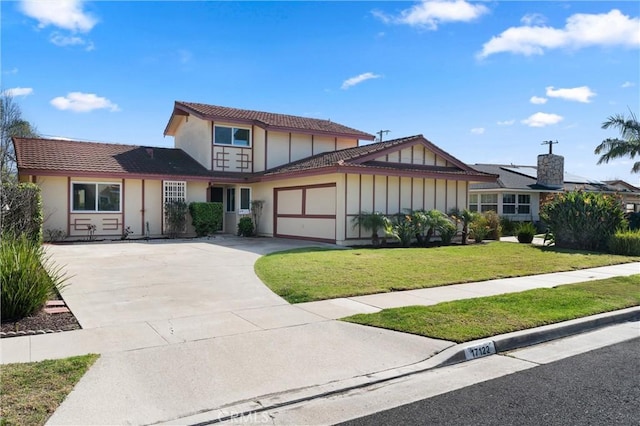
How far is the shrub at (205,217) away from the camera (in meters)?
21.0

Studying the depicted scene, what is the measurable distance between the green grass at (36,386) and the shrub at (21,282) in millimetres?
2201

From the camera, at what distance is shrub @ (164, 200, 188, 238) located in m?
20.8

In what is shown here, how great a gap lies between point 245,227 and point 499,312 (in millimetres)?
15603

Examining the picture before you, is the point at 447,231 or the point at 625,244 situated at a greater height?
the point at 447,231

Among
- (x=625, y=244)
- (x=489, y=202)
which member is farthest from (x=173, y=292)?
(x=489, y=202)

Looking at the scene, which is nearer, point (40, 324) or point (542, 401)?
point (542, 401)

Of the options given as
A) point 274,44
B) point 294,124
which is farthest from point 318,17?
point 294,124

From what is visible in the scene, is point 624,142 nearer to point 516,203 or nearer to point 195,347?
point 516,203

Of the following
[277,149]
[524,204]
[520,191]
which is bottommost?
[524,204]

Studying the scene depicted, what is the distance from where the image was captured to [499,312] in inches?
307

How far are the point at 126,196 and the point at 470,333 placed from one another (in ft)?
58.2

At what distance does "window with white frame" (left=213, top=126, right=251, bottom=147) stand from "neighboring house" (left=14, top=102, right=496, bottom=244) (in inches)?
2.0

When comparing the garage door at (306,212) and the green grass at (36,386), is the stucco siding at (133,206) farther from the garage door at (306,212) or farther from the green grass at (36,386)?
the green grass at (36,386)

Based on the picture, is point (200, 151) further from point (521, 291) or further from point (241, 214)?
point (521, 291)
